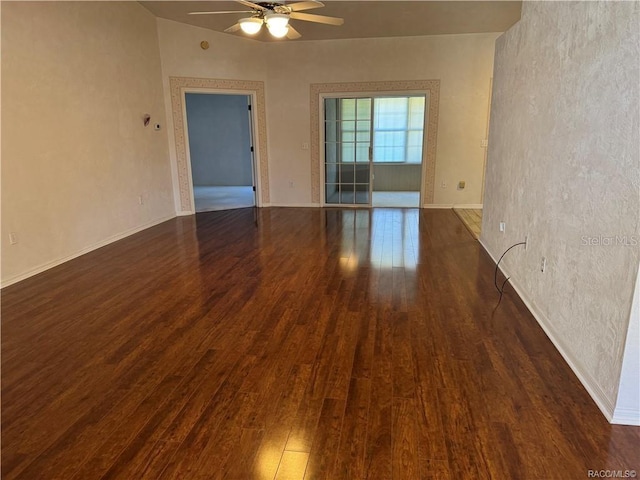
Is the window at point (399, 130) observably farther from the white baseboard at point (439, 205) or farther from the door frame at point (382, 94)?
the white baseboard at point (439, 205)

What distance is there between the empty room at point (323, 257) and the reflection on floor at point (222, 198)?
575mm

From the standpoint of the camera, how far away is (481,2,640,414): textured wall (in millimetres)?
1926

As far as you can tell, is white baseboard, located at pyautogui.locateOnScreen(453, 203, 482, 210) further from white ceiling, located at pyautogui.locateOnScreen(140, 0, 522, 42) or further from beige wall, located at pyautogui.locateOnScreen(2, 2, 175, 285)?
beige wall, located at pyautogui.locateOnScreen(2, 2, 175, 285)

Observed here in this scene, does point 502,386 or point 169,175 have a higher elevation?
point 169,175

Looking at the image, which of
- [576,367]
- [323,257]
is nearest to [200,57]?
[323,257]

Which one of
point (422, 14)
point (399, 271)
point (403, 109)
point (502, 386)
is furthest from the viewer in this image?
point (403, 109)

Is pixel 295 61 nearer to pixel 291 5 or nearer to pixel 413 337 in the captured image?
pixel 291 5

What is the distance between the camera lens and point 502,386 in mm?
2281

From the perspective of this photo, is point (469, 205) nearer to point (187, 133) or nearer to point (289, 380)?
point (187, 133)

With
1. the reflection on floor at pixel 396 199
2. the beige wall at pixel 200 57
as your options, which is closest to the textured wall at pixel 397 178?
the reflection on floor at pixel 396 199

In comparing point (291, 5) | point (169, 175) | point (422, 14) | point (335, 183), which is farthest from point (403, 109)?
point (291, 5)

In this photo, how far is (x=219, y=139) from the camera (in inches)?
420

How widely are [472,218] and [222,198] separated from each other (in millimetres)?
5189

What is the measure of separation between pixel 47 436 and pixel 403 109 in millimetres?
9064
